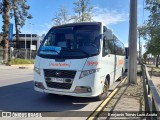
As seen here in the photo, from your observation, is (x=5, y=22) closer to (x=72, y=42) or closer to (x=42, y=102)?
(x=72, y=42)

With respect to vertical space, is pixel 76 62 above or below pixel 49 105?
above

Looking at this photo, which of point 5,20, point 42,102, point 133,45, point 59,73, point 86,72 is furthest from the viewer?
point 5,20

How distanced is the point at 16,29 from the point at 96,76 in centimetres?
4529

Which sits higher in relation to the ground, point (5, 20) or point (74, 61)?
point (5, 20)

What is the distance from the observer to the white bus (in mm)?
8844

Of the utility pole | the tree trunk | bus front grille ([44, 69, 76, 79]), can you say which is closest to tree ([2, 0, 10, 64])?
the tree trunk

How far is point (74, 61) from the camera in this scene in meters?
8.87

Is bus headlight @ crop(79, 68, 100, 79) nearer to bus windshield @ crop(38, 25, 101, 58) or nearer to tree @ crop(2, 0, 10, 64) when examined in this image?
bus windshield @ crop(38, 25, 101, 58)

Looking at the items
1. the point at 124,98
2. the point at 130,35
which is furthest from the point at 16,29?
the point at 124,98

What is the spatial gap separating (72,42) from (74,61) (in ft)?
3.09

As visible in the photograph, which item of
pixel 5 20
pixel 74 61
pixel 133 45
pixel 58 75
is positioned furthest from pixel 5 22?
pixel 74 61

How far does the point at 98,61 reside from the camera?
9.09 metres

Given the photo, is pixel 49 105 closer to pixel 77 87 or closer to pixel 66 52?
pixel 77 87

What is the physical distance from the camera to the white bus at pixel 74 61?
8.84m
